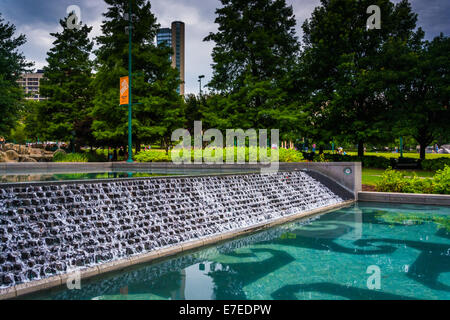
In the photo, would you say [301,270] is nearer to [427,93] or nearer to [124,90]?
[124,90]

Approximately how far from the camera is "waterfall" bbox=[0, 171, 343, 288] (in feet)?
18.4

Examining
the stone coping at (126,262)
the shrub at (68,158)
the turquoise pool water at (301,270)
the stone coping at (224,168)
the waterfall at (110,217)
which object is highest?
the shrub at (68,158)

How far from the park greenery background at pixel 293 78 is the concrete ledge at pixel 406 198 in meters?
11.3

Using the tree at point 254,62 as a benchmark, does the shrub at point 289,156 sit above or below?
below

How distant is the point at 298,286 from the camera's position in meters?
5.52

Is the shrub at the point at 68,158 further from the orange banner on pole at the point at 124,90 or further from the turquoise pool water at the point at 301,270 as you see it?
the turquoise pool water at the point at 301,270

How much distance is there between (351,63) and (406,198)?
15491 millimetres

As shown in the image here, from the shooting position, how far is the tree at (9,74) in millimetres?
27641

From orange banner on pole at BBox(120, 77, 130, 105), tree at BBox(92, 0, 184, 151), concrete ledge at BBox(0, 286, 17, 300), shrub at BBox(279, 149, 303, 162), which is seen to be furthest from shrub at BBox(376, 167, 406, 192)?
tree at BBox(92, 0, 184, 151)

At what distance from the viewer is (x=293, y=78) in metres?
28.7

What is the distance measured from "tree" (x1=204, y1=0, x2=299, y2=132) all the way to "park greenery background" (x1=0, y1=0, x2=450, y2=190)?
86 millimetres

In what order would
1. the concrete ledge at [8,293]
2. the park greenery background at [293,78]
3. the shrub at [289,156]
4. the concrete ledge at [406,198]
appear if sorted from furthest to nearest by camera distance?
1. the park greenery background at [293,78]
2. the shrub at [289,156]
3. the concrete ledge at [406,198]
4. the concrete ledge at [8,293]

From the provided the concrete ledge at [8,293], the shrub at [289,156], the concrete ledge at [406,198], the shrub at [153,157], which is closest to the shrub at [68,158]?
the shrub at [153,157]

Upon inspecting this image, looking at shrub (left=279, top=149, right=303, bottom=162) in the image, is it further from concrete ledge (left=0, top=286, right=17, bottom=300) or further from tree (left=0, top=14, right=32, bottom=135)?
tree (left=0, top=14, right=32, bottom=135)
